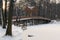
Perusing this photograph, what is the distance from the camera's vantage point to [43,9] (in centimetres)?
5731

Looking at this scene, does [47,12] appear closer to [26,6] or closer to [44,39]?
[26,6]

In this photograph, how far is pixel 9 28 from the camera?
53.8 feet

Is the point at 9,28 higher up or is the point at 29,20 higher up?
the point at 9,28

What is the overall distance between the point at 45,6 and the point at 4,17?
35.9m

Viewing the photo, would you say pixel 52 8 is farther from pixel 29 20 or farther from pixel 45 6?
pixel 29 20

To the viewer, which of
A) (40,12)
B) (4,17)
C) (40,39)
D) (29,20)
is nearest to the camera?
(40,39)

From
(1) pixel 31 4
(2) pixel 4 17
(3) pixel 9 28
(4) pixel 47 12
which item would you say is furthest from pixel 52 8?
(3) pixel 9 28

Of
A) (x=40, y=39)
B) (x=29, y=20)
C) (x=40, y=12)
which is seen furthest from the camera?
(x=40, y=12)

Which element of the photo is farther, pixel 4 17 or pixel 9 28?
pixel 4 17

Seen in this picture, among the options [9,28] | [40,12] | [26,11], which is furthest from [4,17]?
[40,12]

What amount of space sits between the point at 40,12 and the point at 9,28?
3945 centimetres

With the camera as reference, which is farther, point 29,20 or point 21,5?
point 21,5

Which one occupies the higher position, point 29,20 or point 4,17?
point 4,17

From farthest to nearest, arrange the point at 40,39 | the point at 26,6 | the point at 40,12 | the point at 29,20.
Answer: the point at 40,12
the point at 26,6
the point at 29,20
the point at 40,39
